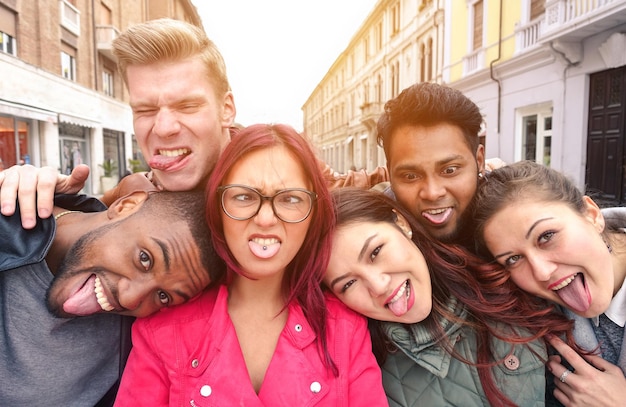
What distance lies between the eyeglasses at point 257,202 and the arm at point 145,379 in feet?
2.04

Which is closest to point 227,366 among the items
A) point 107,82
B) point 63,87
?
point 63,87

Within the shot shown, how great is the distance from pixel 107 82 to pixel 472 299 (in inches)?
755

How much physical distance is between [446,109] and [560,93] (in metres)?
10.3

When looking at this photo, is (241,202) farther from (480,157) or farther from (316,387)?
(480,157)

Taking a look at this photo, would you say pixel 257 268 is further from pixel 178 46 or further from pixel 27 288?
pixel 178 46

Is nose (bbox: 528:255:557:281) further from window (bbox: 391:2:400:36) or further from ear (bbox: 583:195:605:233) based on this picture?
window (bbox: 391:2:400:36)

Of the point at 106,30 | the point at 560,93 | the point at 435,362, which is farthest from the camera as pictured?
the point at 106,30

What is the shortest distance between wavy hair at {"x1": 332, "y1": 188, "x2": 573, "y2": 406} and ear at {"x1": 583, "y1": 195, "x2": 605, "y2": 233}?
0.43 m

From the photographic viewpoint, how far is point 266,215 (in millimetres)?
1535

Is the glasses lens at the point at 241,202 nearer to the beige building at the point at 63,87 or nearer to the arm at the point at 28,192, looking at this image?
the arm at the point at 28,192

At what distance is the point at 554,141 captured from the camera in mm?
10906

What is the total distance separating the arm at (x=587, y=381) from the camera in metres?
1.72

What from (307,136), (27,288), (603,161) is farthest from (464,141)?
(603,161)

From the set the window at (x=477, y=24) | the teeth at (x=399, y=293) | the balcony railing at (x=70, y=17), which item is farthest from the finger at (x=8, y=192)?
the window at (x=477, y=24)
